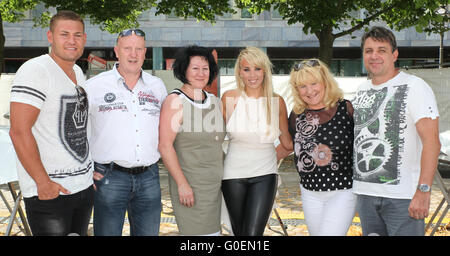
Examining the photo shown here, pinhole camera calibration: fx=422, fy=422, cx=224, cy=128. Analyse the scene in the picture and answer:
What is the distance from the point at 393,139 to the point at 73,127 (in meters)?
2.21

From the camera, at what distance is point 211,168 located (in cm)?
328

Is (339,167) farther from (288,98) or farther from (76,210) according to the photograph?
(288,98)

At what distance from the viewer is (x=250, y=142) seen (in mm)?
3484

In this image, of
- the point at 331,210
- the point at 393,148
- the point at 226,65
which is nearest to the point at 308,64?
the point at 393,148

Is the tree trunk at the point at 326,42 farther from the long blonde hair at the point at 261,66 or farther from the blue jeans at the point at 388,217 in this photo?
the blue jeans at the point at 388,217

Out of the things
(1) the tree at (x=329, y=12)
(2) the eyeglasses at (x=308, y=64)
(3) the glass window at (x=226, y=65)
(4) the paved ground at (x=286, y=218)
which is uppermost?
(1) the tree at (x=329, y=12)

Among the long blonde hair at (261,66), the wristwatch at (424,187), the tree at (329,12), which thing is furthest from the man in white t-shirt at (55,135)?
the tree at (329,12)

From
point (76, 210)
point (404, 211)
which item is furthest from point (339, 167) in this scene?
point (76, 210)

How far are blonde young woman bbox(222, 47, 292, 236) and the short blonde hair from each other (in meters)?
0.27

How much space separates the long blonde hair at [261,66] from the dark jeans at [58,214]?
1587 millimetres

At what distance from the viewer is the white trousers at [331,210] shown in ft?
10.2

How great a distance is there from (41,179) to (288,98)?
9520 millimetres

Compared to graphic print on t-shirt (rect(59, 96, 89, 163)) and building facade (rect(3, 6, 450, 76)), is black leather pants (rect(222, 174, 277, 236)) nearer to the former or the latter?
graphic print on t-shirt (rect(59, 96, 89, 163))

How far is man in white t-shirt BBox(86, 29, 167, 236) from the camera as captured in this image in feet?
10.2
